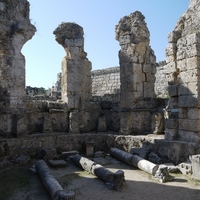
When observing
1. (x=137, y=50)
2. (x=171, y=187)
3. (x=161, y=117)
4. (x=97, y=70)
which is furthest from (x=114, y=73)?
(x=171, y=187)

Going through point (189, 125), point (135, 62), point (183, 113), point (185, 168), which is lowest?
point (185, 168)

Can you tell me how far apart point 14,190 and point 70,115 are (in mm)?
5330

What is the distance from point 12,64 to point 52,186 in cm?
599

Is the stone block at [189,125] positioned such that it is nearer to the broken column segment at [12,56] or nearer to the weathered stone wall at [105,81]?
the broken column segment at [12,56]

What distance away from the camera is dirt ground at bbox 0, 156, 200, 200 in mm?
6246

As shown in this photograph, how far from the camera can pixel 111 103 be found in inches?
515

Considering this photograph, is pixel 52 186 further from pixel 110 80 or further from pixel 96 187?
pixel 110 80

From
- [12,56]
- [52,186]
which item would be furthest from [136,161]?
[12,56]

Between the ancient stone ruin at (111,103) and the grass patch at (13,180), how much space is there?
2.32 feet

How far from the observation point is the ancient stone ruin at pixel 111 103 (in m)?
8.77

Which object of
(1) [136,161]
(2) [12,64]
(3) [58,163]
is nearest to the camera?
(1) [136,161]

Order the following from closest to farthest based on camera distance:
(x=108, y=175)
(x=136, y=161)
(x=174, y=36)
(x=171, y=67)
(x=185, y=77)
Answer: (x=108, y=175) < (x=136, y=161) < (x=185, y=77) < (x=174, y=36) < (x=171, y=67)

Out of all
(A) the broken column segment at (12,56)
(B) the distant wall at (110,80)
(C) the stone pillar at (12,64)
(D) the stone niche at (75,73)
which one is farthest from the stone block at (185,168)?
(B) the distant wall at (110,80)

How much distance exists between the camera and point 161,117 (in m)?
11.0
